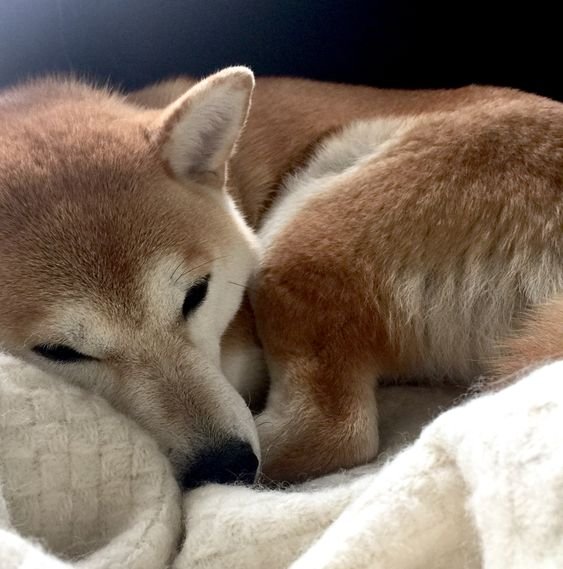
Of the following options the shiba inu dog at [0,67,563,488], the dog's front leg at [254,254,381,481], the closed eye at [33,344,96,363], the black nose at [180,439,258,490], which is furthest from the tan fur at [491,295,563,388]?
the closed eye at [33,344,96,363]

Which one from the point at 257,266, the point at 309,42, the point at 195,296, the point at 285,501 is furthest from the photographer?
the point at 309,42

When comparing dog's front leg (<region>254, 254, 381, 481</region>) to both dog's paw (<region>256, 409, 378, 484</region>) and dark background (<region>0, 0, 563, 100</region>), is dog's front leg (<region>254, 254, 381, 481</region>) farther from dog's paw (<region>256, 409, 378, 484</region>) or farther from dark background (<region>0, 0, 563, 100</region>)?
dark background (<region>0, 0, 563, 100</region>)

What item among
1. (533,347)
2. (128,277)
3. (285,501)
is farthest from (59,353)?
(533,347)

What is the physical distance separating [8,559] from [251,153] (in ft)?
3.82

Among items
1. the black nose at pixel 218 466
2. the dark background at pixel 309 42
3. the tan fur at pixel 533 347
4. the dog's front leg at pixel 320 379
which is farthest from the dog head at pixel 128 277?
the dark background at pixel 309 42

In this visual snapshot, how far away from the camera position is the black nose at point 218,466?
1.08 meters

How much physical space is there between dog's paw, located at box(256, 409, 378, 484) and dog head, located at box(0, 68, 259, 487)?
153 millimetres

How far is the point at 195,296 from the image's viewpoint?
4.10 feet

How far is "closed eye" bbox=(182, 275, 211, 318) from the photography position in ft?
4.03

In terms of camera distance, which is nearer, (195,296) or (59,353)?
(59,353)

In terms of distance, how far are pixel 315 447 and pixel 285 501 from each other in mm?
312

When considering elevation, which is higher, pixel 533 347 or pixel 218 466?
pixel 533 347

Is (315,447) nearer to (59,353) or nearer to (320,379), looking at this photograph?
(320,379)

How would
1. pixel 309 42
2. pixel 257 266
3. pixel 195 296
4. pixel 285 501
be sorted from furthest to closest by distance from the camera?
pixel 309 42, pixel 257 266, pixel 195 296, pixel 285 501
